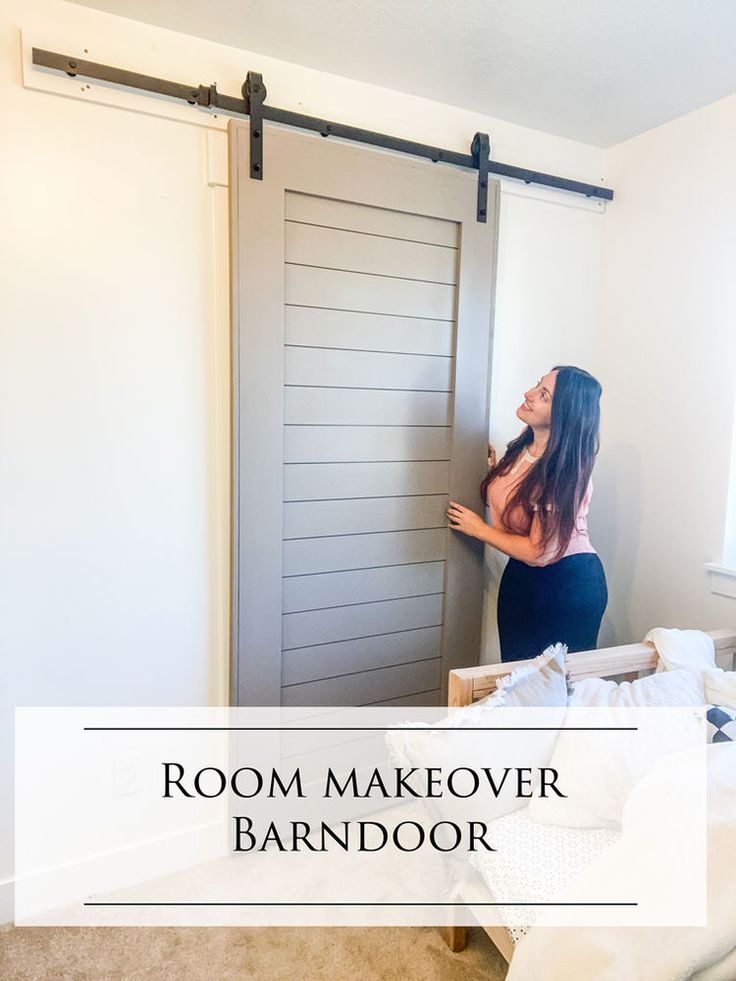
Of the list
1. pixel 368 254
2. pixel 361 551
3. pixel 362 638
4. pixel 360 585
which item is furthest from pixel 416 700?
pixel 368 254

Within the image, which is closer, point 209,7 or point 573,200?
point 209,7

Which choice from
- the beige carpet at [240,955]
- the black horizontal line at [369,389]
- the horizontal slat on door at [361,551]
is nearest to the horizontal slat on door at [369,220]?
the black horizontal line at [369,389]

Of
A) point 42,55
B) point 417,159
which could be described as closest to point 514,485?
point 417,159

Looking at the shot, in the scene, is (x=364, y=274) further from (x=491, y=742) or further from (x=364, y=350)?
(x=491, y=742)

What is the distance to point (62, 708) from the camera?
Answer: 1730mm

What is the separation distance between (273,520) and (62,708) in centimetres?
78

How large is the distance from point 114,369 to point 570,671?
4.84 feet

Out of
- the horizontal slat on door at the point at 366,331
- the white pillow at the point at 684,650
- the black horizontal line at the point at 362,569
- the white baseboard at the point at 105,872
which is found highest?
the horizontal slat on door at the point at 366,331

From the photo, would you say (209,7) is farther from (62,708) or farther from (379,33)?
(62,708)

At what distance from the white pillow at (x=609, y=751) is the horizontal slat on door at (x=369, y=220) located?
57.4 inches

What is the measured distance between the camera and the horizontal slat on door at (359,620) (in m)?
1.96

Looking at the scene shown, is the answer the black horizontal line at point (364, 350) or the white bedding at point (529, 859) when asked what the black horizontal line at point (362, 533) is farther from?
the white bedding at point (529, 859)

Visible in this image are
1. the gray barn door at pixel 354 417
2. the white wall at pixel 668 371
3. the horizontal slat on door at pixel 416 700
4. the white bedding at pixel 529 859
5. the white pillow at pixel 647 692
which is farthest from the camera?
the horizontal slat on door at pixel 416 700

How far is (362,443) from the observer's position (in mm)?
1995
